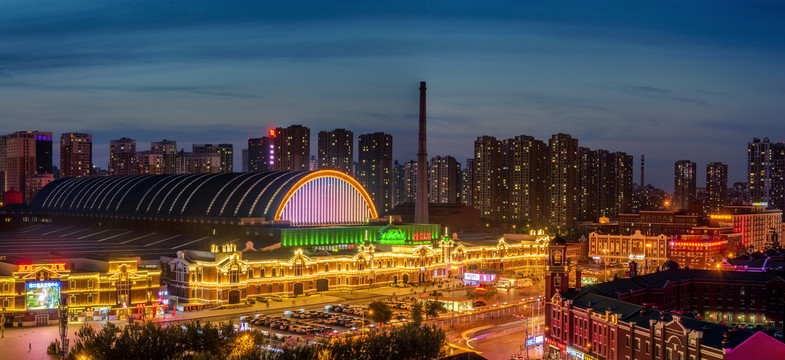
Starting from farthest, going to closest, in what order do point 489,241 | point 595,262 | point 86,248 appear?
point 595,262, point 489,241, point 86,248

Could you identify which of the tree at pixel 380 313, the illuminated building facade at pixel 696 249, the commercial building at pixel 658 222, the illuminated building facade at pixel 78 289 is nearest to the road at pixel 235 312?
the illuminated building facade at pixel 78 289

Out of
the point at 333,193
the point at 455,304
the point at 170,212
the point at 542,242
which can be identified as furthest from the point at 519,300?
the point at 170,212

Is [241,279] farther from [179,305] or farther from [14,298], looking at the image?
[14,298]

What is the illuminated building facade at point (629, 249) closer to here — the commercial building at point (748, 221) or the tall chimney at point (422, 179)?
the commercial building at point (748, 221)

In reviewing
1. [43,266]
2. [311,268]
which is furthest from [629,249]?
[43,266]

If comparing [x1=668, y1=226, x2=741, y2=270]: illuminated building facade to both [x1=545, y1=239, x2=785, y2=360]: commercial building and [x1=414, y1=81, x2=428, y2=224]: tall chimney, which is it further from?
[x1=545, y1=239, x2=785, y2=360]: commercial building

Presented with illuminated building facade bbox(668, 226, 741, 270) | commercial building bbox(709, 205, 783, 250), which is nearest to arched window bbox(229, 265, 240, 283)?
illuminated building facade bbox(668, 226, 741, 270)

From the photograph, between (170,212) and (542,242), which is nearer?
(170,212)
